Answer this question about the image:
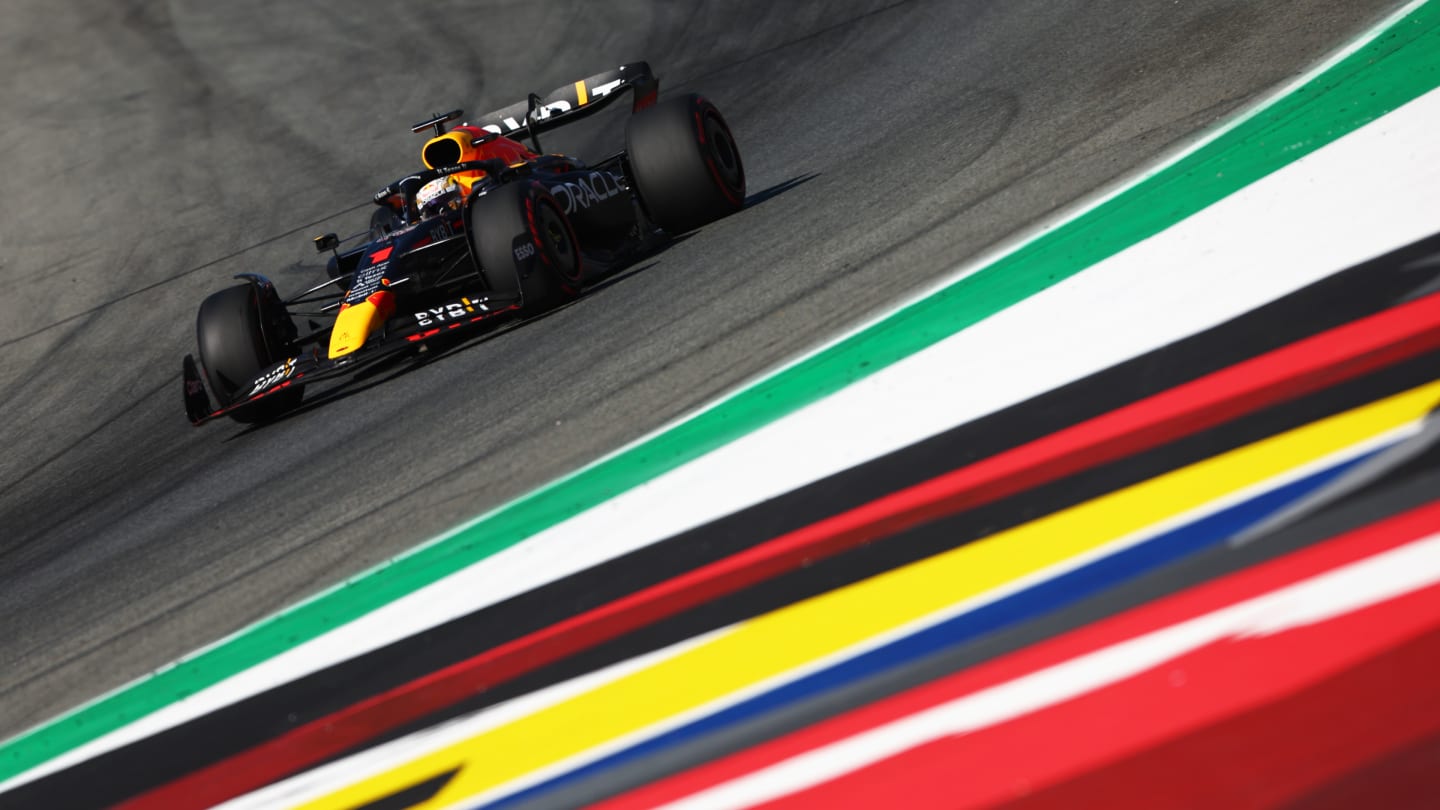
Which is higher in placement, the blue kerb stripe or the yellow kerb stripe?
the yellow kerb stripe

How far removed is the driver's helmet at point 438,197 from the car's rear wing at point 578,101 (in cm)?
128

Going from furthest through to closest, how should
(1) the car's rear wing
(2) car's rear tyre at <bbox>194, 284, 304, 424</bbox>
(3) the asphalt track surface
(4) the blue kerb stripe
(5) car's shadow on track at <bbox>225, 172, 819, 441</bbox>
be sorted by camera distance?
(1) the car's rear wing < (5) car's shadow on track at <bbox>225, 172, 819, 441</bbox> < (2) car's rear tyre at <bbox>194, 284, 304, 424</bbox> < (3) the asphalt track surface < (4) the blue kerb stripe

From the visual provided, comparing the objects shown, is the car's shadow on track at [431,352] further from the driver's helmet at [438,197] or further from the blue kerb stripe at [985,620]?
the blue kerb stripe at [985,620]

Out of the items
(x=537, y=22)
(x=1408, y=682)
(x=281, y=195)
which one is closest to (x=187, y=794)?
(x=1408, y=682)

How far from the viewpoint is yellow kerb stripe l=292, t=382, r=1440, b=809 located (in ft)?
10.0

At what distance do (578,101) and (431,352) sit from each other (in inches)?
90.5

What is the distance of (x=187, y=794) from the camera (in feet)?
11.4

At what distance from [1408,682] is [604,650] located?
172 cm

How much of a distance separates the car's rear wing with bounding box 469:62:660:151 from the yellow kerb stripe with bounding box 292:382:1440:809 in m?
6.43

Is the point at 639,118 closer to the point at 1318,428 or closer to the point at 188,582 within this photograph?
the point at 188,582

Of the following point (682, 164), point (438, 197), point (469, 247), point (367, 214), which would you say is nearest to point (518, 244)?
point (469, 247)

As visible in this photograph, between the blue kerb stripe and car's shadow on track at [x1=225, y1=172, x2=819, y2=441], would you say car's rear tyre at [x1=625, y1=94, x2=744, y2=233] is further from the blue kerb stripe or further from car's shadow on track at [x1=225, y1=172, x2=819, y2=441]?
the blue kerb stripe

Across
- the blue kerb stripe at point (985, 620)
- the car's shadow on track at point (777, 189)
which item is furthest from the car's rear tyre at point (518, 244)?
the blue kerb stripe at point (985, 620)

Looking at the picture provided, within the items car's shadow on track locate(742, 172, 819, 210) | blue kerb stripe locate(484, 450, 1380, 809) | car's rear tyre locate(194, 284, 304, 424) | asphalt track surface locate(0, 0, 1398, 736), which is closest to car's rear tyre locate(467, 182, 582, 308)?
asphalt track surface locate(0, 0, 1398, 736)
